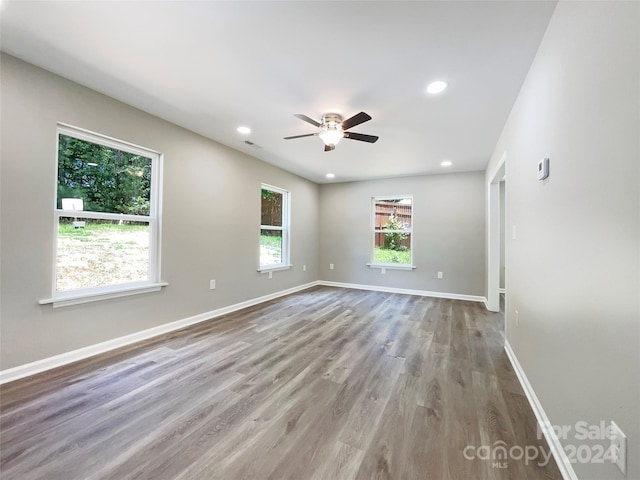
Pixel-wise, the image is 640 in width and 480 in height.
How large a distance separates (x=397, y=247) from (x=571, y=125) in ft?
15.5

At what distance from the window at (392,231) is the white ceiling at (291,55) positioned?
9.01ft

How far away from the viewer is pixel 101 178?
271 cm

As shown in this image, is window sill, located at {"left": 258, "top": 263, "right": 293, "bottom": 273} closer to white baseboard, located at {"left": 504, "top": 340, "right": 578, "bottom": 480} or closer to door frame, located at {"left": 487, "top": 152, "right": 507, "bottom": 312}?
door frame, located at {"left": 487, "top": 152, "right": 507, "bottom": 312}

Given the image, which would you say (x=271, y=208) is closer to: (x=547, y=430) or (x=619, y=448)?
(x=547, y=430)

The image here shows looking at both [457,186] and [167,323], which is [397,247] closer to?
[457,186]

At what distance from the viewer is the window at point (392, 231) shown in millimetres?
5824

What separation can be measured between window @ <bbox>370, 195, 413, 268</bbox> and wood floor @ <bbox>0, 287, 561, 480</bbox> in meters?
2.92

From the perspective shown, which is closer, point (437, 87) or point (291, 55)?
point (291, 55)

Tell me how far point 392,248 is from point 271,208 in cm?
284

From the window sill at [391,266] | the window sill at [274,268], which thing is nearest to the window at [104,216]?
the window sill at [274,268]

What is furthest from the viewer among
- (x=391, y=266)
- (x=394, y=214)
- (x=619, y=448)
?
(x=394, y=214)

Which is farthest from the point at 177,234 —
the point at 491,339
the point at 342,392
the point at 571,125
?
the point at 491,339

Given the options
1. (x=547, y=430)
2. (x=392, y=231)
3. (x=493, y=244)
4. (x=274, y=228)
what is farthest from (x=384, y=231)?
(x=547, y=430)

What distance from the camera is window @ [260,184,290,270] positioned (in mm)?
4973
